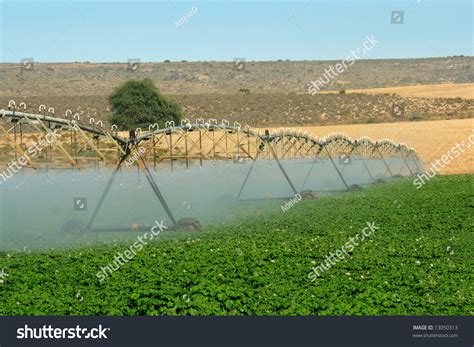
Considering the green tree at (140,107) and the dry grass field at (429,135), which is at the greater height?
the green tree at (140,107)

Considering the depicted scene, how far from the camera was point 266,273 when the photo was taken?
16703 mm

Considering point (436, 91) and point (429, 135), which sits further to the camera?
point (436, 91)

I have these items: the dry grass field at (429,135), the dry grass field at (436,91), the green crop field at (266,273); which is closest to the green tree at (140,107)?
the dry grass field at (429,135)

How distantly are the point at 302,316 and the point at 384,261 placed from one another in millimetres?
6148

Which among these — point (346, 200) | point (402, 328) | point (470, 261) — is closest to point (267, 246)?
point (470, 261)

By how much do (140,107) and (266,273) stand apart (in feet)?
188

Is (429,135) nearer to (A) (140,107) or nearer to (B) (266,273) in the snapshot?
(A) (140,107)

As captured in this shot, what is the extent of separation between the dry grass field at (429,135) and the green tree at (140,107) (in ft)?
42.8

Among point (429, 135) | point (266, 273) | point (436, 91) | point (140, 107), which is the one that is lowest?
point (266, 273)

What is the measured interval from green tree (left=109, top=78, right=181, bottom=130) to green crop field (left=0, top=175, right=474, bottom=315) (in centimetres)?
4665

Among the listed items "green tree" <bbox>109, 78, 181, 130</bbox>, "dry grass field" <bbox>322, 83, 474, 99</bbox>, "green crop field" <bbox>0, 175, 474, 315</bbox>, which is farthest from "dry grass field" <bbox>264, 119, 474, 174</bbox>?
"green crop field" <bbox>0, 175, 474, 315</bbox>

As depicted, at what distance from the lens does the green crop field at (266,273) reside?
13.8 m

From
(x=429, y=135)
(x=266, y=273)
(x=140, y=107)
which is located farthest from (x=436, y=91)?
(x=266, y=273)

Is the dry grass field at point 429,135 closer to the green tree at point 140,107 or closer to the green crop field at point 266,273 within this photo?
the green tree at point 140,107
